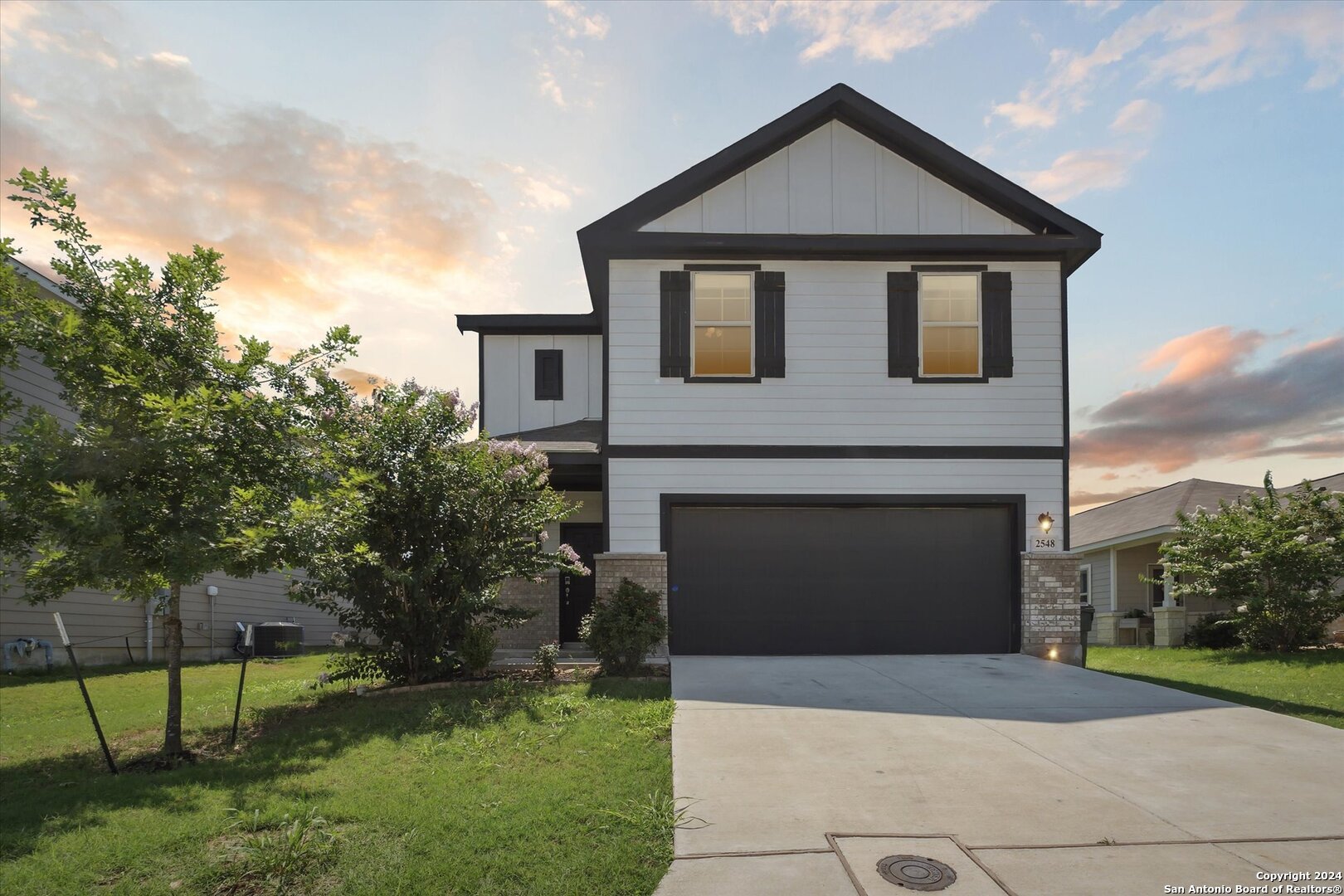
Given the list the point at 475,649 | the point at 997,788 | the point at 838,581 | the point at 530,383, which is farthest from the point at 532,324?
the point at 997,788

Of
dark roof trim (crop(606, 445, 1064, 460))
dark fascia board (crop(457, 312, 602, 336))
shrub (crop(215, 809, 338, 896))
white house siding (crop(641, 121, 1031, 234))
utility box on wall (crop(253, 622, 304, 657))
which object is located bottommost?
utility box on wall (crop(253, 622, 304, 657))

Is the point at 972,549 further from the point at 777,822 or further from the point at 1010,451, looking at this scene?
the point at 777,822

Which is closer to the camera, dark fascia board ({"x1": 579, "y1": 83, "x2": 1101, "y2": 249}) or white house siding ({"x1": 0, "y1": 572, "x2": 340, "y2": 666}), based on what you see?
white house siding ({"x1": 0, "y1": 572, "x2": 340, "y2": 666})

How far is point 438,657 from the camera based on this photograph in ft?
35.6

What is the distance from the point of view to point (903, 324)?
14023 millimetres

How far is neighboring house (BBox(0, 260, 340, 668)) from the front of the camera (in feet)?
43.8

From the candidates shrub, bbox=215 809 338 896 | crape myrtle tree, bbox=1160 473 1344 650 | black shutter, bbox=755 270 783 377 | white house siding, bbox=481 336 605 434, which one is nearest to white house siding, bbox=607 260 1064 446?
black shutter, bbox=755 270 783 377

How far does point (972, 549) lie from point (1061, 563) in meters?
1.28

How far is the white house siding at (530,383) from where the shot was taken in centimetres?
1886

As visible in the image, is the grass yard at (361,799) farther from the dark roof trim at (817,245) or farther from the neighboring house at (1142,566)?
the neighboring house at (1142,566)

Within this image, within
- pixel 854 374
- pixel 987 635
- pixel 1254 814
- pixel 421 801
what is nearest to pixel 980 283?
pixel 854 374

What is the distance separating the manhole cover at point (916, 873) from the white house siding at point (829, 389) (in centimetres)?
878

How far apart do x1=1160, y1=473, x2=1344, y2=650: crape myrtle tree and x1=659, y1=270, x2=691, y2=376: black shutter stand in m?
11.4

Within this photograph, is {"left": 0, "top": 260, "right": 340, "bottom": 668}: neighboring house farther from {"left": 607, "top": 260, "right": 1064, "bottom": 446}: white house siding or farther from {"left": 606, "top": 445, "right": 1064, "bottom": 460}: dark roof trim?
{"left": 607, "top": 260, "right": 1064, "bottom": 446}: white house siding
